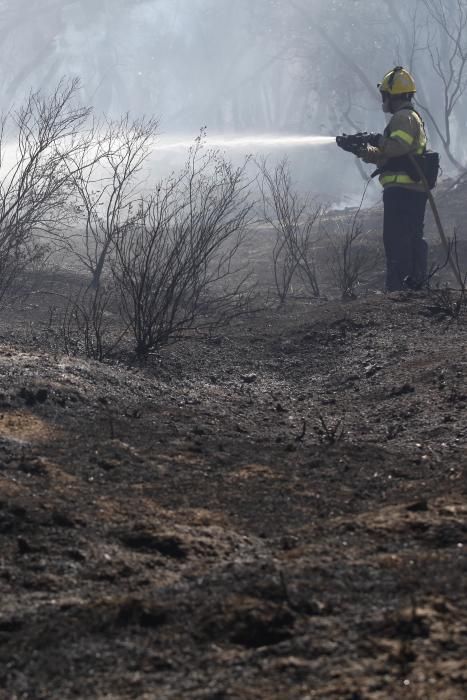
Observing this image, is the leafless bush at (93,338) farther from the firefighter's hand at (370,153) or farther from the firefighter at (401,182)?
the firefighter at (401,182)

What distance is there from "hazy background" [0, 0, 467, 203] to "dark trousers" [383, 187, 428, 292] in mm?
32765

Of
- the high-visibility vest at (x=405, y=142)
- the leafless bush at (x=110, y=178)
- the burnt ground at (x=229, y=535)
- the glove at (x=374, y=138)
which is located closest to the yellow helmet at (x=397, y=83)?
the high-visibility vest at (x=405, y=142)

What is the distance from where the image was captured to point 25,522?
3.70 meters

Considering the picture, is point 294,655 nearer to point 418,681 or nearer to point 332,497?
point 418,681

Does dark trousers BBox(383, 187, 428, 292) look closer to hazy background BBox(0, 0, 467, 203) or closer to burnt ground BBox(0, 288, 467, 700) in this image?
burnt ground BBox(0, 288, 467, 700)

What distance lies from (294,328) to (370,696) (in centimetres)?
718

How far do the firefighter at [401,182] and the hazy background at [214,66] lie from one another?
32.8 metres

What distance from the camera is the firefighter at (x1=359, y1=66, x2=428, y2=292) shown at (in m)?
10.1

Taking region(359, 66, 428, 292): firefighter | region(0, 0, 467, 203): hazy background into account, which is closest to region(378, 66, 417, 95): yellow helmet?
region(359, 66, 428, 292): firefighter

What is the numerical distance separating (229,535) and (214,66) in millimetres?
61293

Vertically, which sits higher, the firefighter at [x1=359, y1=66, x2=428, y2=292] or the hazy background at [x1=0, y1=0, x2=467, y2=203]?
the hazy background at [x1=0, y1=0, x2=467, y2=203]

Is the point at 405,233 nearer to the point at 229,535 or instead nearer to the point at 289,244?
the point at 289,244

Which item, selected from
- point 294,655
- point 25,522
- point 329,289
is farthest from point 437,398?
point 329,289

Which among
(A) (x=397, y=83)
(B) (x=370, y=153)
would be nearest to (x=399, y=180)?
(B) (x=370, y=153)
